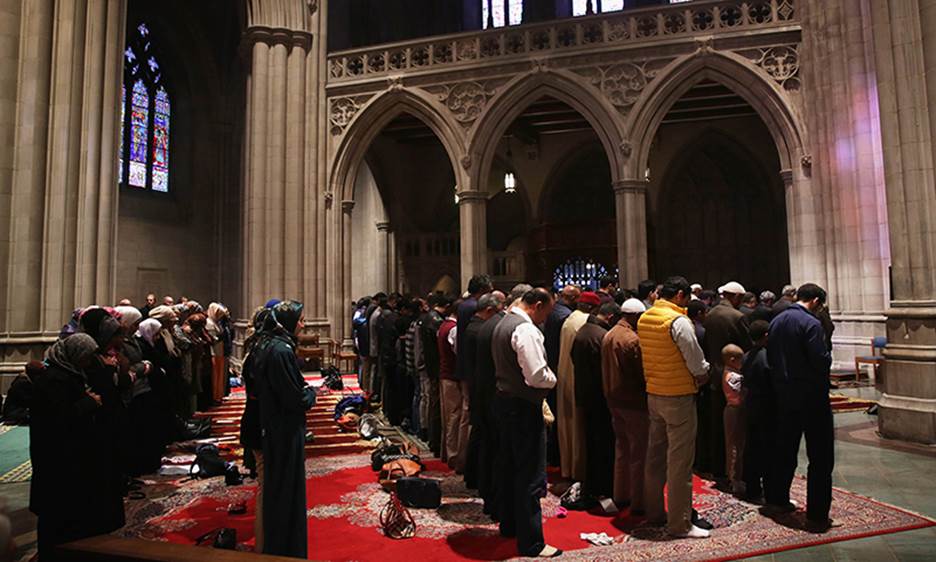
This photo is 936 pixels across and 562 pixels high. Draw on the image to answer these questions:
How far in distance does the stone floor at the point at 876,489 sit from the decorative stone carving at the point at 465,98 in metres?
9.01

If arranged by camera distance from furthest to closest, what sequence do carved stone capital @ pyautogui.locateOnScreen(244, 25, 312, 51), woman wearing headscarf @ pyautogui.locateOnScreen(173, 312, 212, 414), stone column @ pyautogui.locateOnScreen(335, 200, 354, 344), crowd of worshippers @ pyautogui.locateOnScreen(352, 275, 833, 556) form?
stone column @ pyautogui.locateOnScreen(335, 200, 354, 344) < carved stone capital @ pyautogui.locateOnScreen(244, 25, 312, 51) < woman wearing headscarf @ pyautogui.locateOnScreen(173, 312, 212, 414) < crowd of worshippers @ pyautogui.locateOnScreen(352, 275, 833, 556)

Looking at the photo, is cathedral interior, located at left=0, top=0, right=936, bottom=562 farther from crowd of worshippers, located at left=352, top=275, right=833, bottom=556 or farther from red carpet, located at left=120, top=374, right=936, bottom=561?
crowd of worshippers, located at left=352, top=275, right=833, bottom=556

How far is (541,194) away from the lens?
17422mm

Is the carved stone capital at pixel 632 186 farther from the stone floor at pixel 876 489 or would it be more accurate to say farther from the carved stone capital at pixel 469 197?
the stone floor at pixel 876 489

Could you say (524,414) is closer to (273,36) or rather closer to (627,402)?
Result: (627,402)

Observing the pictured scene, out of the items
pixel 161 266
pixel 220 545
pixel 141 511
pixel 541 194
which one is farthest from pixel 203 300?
pixel 220 545

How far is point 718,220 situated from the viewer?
55.6 ft

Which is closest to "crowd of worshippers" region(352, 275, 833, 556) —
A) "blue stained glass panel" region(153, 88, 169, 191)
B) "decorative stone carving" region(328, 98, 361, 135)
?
"decorative stone carving" region(328, 98, 361, 135)

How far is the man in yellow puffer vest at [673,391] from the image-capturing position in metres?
3.81

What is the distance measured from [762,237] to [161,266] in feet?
55.1

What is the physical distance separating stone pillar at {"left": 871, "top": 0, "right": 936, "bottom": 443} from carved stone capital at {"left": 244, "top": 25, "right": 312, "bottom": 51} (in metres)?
11.1

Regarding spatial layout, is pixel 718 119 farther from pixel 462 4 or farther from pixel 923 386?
pixel 923 386

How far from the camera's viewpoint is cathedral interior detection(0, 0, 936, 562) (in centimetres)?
466

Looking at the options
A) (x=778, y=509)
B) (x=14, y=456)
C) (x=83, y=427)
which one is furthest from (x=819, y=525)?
(x=14, y=456)
